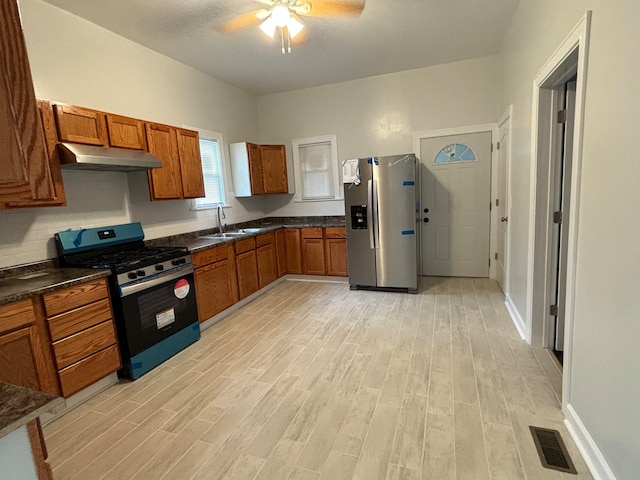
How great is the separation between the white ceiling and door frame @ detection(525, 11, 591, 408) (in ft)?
4.25

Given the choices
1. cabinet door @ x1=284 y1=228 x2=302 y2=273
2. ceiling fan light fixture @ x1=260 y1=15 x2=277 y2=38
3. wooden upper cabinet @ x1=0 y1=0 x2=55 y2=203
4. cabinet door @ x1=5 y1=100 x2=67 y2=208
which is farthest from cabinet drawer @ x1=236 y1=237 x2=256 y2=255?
wooden upper cabinet @ x1=0 y1=0 x2=55 y2=203

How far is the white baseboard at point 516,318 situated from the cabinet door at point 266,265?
299 centimetres

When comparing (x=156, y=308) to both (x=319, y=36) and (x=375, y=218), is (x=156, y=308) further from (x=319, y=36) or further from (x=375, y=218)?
(x=319, y=36)

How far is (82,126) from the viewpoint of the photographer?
100 inches

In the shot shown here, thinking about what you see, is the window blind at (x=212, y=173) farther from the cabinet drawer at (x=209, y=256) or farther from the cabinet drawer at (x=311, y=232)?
the cabinet drawer at (x=311, y=232)

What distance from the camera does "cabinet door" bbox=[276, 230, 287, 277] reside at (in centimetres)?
491

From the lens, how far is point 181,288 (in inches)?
117

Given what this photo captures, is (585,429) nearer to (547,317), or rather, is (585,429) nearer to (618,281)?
(618,281)

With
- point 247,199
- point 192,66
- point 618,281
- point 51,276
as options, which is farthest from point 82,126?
point 618,281

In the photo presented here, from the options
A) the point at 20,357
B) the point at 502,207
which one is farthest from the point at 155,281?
the point at 502,207

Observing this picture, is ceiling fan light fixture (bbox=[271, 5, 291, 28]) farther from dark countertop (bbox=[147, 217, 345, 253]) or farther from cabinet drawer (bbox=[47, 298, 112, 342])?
cabinet drawer (bbox=[47, 298, 112, 342])

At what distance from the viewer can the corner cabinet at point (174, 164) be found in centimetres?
314

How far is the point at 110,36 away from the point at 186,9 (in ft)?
2.99

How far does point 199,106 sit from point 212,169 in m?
0.81
